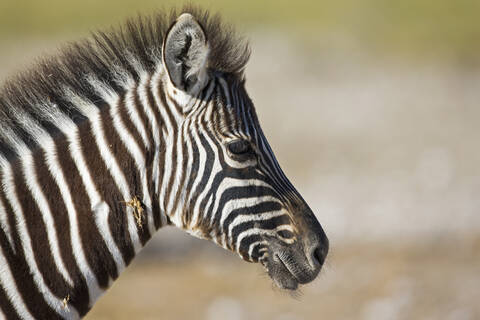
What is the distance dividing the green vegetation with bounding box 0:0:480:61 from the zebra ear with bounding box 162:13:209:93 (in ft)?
81.4

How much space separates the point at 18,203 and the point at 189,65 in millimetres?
1370

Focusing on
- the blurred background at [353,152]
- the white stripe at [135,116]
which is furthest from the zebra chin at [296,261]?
the white stripe at [135,116]

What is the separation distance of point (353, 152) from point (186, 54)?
15860 millimetres

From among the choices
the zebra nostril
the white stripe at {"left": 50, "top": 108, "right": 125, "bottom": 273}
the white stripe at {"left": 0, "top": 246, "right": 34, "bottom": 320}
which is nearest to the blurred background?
the zebra nostril

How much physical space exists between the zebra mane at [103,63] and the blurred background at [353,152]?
2.63 feet

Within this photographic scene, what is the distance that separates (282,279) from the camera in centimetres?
515

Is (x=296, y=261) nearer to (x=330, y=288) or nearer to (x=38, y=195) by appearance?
(x=38, y=195)

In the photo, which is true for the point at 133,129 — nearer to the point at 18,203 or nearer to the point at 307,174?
the point at 18,203

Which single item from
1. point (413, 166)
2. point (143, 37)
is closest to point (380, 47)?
point (413, 166)

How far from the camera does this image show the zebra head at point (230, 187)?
5.02 metres

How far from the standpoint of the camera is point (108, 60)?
17.2 ft

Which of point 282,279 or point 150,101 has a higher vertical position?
point 150,101

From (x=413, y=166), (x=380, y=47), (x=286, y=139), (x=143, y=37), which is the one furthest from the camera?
(x=380, y=47)

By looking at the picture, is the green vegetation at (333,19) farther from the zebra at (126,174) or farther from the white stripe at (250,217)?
the white stripe at (250,217)
